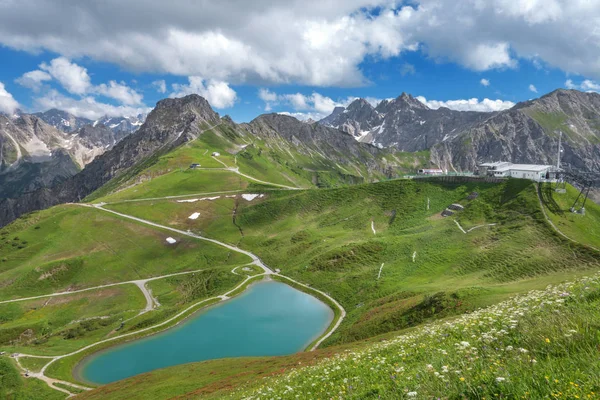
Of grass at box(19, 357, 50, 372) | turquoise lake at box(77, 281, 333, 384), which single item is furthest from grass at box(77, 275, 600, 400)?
grass at box(19, 357, 50, 372)

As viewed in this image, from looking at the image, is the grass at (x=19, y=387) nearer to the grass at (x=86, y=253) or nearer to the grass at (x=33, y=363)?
the grass at (x=33, y=363)

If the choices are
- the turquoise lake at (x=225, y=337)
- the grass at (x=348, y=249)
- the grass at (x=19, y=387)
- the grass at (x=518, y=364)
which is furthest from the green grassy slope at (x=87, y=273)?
the grass at (x=518, y=364)

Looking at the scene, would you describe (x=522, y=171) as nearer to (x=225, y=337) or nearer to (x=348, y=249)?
(x=348, y=249)

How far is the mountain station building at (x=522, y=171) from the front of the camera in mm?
111188

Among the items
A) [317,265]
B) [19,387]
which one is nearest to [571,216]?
[317,265]

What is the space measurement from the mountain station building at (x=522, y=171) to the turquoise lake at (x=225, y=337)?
84.1 metres

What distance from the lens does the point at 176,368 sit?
58.2 meters

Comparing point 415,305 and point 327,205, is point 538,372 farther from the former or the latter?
point 327,205

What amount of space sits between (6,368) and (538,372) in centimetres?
8483

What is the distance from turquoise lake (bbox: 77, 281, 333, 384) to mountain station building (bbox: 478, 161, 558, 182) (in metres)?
84.1

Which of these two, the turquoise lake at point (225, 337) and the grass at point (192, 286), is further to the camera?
the grass at point (192, 286)

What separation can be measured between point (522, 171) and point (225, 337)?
111 meters

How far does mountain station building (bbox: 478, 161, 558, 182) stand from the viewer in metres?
111

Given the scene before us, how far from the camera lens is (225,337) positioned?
7419 centimetres
